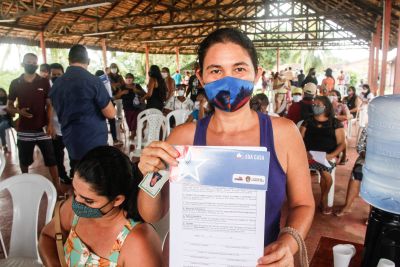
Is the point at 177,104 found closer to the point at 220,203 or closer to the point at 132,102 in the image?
the point at 132,102

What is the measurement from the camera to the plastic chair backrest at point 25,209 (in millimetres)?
2000

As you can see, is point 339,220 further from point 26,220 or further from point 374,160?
point 26,220

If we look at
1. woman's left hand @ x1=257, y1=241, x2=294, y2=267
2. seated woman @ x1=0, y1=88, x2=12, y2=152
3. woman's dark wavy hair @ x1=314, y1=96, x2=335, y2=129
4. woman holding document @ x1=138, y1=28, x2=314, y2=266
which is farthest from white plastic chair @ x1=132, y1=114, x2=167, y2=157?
woman's left hand @ x1=257, y1=241, x2=294, y2=267

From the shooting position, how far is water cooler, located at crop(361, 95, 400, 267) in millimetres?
1229

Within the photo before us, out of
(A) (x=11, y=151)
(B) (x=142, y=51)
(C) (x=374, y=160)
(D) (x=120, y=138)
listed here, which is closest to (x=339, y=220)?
(C) (x=374, y=160)

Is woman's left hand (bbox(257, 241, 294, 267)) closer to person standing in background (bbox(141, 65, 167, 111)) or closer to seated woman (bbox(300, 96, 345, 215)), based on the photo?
seated woman (bbox(300, 96, 345, 215))

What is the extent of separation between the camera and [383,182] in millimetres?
1556

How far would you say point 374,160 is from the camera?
1.67m

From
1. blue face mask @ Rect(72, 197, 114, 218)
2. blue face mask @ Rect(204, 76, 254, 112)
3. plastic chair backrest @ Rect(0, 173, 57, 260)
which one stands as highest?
blue face mask @ Rect(204, 76, 254, 112)

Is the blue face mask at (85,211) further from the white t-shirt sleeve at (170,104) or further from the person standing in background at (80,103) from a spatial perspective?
the white t-shirt sleeve at (170,104)

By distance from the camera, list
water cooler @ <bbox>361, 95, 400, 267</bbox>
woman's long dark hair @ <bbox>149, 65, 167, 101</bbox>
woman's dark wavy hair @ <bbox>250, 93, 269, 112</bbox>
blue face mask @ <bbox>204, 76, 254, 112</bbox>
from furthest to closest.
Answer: woman's long dark hair @ <bbox>149, 65, 167, 101</bbox>, woman's dark wavy hair @ <bbox>250, 93, 269, 112</bbox>, water cooler @ <bbox>361, 95, 400, 267</bbox>, blue face mask @ <bbox>204, 76, 254, 112</bbox>

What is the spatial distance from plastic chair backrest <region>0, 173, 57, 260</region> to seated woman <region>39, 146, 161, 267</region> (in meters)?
0.58

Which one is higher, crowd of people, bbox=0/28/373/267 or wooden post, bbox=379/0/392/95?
wooden post, bbox=379/0/392/95

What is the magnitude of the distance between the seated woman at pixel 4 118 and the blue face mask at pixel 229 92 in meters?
6.67
